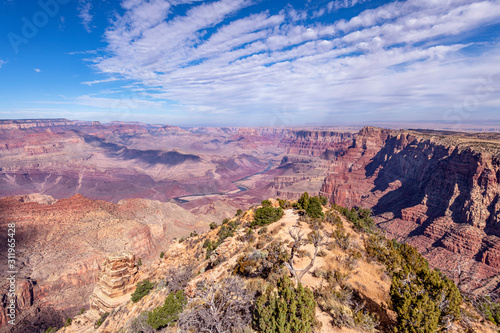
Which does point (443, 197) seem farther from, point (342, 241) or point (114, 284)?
point (114, 284)

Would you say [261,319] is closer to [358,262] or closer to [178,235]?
[358,262]

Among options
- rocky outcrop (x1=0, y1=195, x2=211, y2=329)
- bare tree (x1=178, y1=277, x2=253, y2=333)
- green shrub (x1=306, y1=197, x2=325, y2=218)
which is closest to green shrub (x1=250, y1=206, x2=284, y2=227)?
green shrub (x1=306, y1=197, x2=325, y2=218)

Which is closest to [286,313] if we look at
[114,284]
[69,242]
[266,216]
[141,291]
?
[266,216]

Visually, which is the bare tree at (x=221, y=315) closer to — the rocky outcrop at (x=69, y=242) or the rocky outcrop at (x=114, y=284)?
the rocky outcrop at (x=114, y=284)

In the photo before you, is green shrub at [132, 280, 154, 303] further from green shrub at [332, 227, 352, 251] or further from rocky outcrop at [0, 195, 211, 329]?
green shrub at [332, 227, 352, 251]

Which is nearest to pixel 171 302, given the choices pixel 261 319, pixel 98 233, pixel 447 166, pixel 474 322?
pixel 261 319
